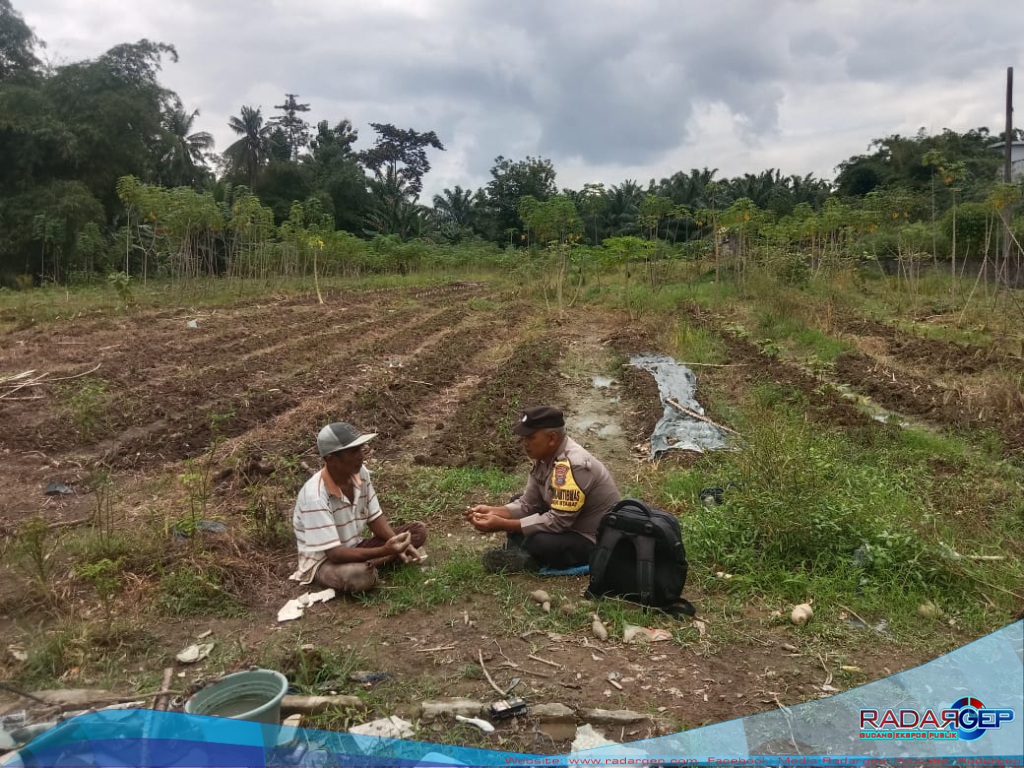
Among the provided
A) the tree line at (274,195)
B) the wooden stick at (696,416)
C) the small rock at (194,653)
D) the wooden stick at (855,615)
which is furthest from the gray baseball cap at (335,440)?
the tree line at (274,195)

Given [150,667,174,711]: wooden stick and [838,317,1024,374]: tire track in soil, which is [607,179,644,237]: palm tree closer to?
[838,317,1024,374]: tire track in soil

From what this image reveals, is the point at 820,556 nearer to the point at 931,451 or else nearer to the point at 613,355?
the point at 931,451

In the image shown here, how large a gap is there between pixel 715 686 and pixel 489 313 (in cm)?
1461

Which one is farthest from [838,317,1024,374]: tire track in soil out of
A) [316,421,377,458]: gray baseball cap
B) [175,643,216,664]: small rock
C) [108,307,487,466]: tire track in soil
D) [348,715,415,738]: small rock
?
[175,643,216,664]: small rock

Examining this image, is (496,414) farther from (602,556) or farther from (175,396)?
(602,556)

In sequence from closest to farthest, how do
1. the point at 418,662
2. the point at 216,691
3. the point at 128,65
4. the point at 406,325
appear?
1. the point at 216,691
2. the point at 418,662
3. the point at 406,325
4. the point at 128,65

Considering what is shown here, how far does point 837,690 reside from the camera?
276 centimetres

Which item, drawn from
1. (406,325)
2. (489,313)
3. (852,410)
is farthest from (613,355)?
(489,313)

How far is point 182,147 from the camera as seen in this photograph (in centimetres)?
3139

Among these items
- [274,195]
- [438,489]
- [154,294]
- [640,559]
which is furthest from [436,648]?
[274,195]

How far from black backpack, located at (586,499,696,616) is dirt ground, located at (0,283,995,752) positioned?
0.20 meters

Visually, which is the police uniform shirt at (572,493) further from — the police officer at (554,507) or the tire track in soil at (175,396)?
the tire track in soil at (175,396)

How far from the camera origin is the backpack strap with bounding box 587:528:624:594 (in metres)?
3.38
